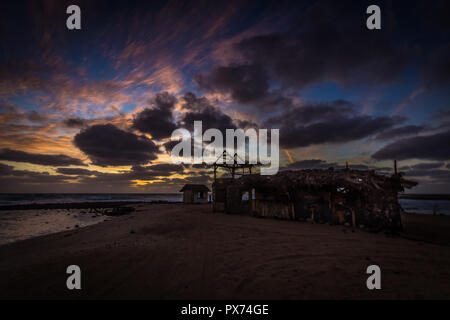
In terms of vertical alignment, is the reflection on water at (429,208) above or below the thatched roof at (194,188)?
below

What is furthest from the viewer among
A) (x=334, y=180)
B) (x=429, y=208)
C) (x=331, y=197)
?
(x=429, y=208)

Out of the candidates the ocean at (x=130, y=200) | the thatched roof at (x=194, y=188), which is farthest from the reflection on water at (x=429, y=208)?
the thatched roof at (x=194, y=188)

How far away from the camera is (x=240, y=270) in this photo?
6.16 metres

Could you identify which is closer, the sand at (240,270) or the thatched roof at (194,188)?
the sand at (240,270)

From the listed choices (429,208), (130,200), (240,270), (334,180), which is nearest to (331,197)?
(334,180)

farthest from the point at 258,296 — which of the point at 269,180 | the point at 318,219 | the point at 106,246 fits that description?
the point at 269,180

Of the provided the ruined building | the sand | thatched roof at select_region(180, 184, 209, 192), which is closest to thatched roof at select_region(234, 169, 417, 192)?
the ruined building

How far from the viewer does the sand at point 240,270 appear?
4930 millimetres

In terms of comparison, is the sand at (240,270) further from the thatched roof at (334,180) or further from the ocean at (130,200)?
the ocean at (130,200)

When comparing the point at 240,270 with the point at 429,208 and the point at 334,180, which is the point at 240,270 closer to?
the point at 334,180
